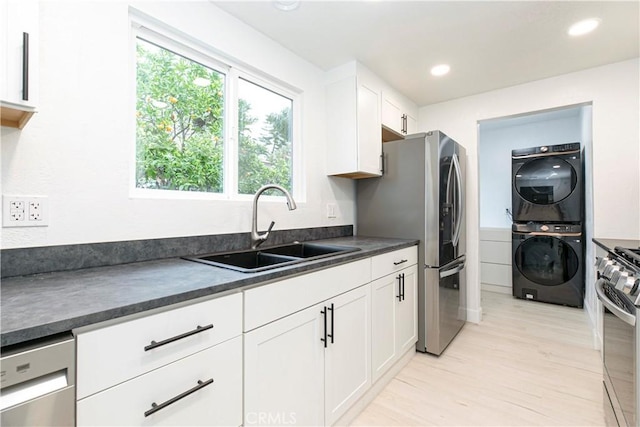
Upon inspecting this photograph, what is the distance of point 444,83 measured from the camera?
2.76 metres

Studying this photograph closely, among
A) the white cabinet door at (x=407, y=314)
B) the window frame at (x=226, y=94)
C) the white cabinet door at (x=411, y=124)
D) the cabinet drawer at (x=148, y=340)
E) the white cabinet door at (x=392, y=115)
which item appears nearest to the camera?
the cabinet drawer at (x=148, y=340)

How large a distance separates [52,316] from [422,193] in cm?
224

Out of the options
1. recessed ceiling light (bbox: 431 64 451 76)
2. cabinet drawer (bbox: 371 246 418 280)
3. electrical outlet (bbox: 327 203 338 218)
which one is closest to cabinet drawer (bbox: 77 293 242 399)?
cabinet drawer (bbox: 371 246 418 280)

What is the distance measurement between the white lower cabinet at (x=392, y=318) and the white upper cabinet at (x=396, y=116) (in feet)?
4.46

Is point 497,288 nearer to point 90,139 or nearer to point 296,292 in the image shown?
point 296,292

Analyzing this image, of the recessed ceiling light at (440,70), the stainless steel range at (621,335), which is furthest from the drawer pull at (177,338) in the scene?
the recessed ceiling light at (440,70)

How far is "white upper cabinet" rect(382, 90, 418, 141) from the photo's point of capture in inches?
107

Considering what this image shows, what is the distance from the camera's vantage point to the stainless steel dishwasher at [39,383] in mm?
574

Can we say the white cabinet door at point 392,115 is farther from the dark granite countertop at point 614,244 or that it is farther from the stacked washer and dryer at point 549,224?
the stacked washer and dryer at point 549,224

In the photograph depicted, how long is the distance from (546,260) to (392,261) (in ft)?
8.98

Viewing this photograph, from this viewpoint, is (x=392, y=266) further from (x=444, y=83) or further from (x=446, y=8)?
(x=444, y=83)

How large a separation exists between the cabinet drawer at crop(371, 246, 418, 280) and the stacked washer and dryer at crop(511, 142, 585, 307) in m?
2.27

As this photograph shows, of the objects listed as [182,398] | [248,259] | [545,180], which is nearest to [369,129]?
[248,259]

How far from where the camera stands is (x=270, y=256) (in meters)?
1.73
